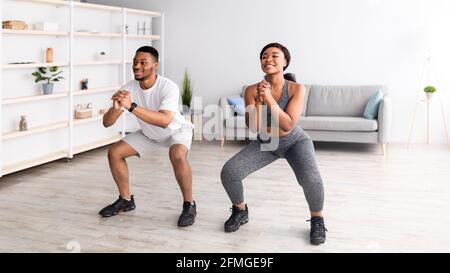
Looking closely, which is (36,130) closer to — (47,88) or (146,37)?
(47,88)

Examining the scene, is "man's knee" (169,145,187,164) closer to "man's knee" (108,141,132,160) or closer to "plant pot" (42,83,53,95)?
"man's knee" (108,141,132,160)

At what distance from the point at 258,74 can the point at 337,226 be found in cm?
437

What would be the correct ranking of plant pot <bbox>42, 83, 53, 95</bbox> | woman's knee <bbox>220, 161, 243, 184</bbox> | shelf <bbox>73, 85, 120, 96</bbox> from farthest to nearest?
1. shelf <bbox>73, 85, 120, 96</bbox>
2. plant pot <bbox>42, 83, 53, 95</bbox>
3. woman's knee <bbox>220, 161, 243, 184</bbox>

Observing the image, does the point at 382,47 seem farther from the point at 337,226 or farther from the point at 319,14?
the point at 337,226

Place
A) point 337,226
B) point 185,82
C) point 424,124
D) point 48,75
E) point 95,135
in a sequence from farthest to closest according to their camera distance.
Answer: point 185,82
point 424,124
point 95,135
point 48,75
point 337,226

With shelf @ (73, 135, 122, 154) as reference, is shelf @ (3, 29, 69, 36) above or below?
above

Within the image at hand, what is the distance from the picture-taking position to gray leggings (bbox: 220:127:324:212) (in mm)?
3420

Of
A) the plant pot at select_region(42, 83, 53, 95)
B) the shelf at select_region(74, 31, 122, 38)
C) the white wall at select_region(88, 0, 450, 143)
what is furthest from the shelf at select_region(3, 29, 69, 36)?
the white wall at select_region(88, 0, 450, 143)

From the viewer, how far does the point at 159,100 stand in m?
3.84

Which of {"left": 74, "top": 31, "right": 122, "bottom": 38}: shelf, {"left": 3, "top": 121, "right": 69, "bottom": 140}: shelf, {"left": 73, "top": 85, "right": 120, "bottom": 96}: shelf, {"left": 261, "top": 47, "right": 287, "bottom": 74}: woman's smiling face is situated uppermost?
{"left": 74, "top": 31, "right": 122, "bottom": 38}: shelf

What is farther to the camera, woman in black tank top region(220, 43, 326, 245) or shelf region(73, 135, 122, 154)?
shelf region(73, 135, 122, 154)

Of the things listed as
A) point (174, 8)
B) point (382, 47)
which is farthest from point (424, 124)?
point (174, 8)

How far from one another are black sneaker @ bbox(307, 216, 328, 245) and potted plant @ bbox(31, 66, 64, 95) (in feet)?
10.4

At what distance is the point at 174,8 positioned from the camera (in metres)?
8.19
